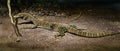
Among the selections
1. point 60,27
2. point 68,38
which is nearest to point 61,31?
point 60,27

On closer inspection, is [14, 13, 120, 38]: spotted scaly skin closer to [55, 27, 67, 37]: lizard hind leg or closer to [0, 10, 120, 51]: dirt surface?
[55, 27, 67, 37]: lizard hind leg

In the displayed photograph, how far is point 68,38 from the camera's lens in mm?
7328

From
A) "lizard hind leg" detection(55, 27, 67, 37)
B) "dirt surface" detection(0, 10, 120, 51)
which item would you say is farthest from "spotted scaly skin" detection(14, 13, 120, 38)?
"dirt surface" detection(0, 10, 120, 51)

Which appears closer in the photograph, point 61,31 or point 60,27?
point 61,31

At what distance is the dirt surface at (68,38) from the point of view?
6.74m

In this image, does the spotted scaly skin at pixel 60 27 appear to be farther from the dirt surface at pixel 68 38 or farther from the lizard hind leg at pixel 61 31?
the dirt surface at pixel 68 38

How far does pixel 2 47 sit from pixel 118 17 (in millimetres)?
4197

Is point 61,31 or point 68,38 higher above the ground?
point 61,31

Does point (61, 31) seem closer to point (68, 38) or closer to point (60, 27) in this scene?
point (60, 27)

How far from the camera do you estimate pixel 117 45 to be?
6.73 meters

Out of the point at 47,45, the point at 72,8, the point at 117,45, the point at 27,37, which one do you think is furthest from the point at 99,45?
the point at 72,8

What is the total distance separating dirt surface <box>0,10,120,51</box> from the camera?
674 centimetres

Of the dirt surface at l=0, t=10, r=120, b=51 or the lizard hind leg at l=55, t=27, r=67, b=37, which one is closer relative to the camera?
the dirt surface at l=0, t=10, r=120, b=51

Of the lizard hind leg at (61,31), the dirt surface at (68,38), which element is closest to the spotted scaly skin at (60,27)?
the lizard hind leg at (61,31)
